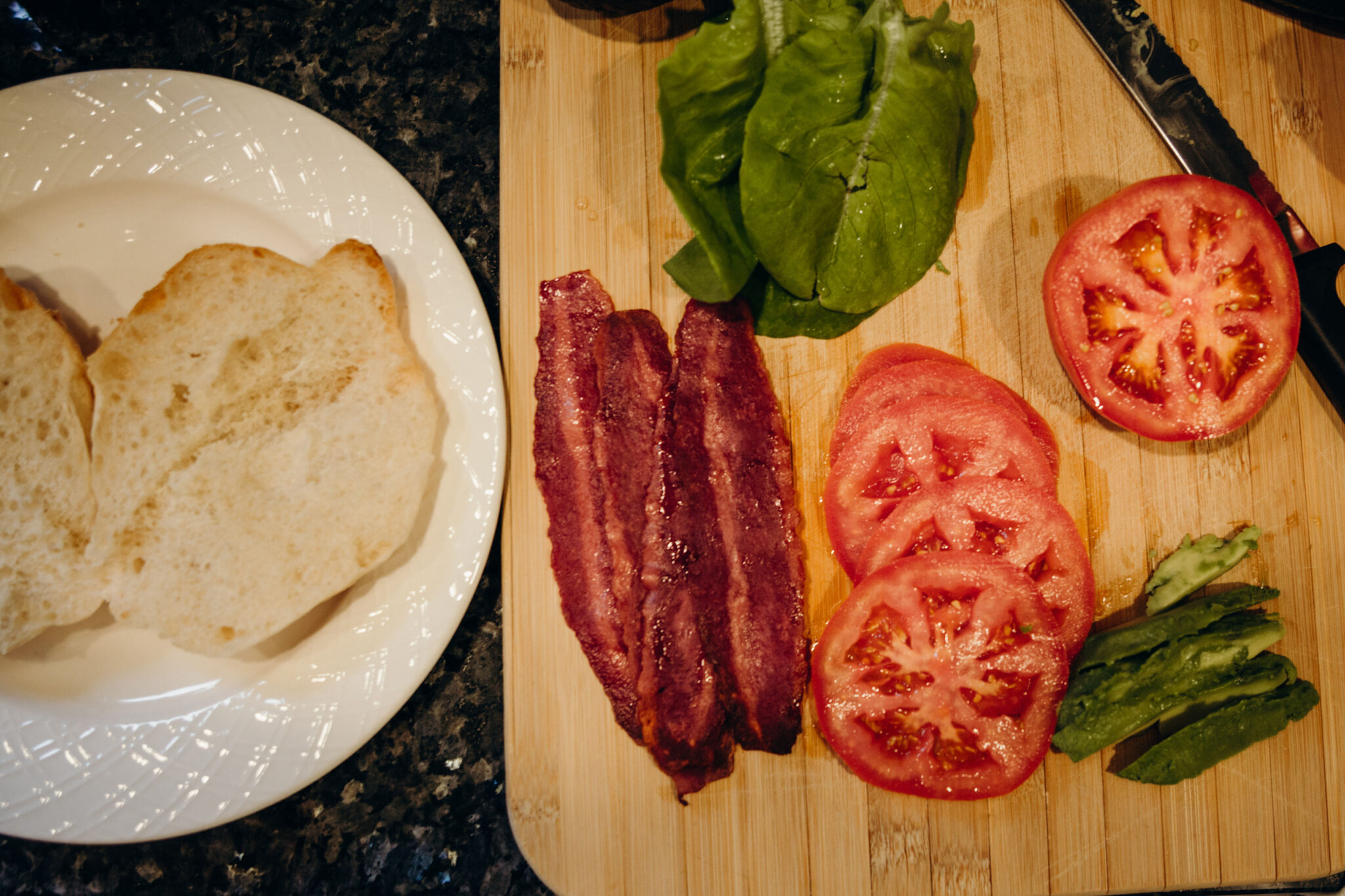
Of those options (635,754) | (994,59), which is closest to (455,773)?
(635,754)

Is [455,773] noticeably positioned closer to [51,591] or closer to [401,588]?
[401,588]

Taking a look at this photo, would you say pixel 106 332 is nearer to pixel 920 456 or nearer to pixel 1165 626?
pixel 920 456

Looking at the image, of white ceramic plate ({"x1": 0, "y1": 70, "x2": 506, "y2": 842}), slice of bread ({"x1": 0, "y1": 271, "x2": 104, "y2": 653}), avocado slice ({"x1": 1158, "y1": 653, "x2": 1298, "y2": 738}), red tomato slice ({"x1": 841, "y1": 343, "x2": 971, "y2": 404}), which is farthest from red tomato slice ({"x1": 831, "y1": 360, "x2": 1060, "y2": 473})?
slice of bread ({"x1": 0, "y1": 271, "x2": 104, "y2": 653})

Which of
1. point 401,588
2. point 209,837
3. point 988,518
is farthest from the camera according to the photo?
point 209,837

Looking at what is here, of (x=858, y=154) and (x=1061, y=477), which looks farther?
(x=1061, y=477)

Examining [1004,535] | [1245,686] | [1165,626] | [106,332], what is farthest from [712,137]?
[1245,686]

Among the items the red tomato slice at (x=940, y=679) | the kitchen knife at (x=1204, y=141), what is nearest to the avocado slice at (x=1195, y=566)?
the red tomato slice at (x=940, y=679)

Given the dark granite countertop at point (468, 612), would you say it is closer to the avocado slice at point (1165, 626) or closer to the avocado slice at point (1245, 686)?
the avocado slice at point (1165, 626)
